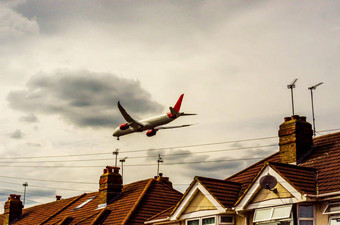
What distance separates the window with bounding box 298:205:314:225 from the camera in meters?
20.4

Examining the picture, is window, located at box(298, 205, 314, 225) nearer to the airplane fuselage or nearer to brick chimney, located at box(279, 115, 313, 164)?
brick chimney, located at box(279, 115, 313, 164)

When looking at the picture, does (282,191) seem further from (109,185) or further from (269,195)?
(109,185)

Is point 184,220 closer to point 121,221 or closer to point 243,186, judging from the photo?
point 243,186

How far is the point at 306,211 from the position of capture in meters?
20.5

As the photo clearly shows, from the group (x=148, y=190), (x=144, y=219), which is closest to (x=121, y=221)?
(x=144, y=219)

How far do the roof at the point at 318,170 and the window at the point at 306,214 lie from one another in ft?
2.03

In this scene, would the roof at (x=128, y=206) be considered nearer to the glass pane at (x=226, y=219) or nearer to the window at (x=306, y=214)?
the glass pane at (x=226, y=219)

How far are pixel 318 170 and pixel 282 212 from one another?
3.02 m

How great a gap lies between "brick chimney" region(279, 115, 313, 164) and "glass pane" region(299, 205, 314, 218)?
459cm

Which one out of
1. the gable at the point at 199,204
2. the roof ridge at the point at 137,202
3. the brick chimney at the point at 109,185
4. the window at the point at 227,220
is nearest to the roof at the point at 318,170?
the window at the point at 227,220

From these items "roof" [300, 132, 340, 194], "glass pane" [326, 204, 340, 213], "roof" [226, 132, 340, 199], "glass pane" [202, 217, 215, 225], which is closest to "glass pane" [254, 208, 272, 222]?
"roof" [226, 132, 340, 199]

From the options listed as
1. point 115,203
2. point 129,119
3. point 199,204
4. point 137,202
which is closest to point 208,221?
point 199,204

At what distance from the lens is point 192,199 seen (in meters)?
25.2

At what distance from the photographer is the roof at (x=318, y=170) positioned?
20.9 meters
